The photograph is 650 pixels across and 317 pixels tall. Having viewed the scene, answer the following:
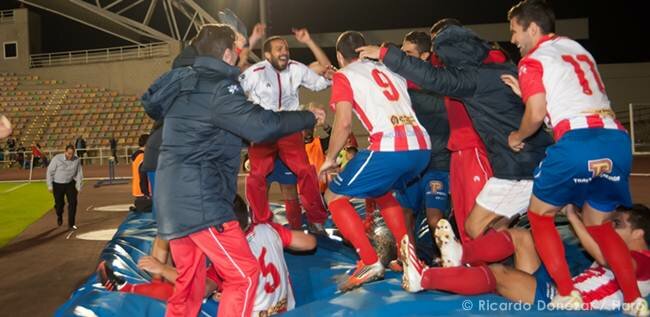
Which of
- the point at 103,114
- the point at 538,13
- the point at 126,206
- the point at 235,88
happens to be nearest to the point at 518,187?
the point at 538,13

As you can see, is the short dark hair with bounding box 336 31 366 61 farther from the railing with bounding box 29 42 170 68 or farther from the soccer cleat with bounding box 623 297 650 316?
the railing with bounding box 29 42 170 68

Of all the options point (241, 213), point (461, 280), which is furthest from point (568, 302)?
point (241, 213)

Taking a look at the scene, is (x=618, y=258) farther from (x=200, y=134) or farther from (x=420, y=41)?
(x=420, y=41)

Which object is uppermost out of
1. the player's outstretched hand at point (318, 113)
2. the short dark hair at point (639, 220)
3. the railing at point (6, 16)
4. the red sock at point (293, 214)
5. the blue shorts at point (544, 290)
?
the railing at point (6, 16)

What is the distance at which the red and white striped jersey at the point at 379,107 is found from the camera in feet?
15.2

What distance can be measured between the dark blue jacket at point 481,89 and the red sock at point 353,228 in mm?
1126

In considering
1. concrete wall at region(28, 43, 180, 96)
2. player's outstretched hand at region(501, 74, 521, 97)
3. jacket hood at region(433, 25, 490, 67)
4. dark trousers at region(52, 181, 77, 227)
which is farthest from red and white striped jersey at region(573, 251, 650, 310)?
concrete wall at region(28, 43, 180, 96)

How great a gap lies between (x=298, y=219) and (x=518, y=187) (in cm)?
289

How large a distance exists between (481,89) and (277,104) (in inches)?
Answer: 93.3

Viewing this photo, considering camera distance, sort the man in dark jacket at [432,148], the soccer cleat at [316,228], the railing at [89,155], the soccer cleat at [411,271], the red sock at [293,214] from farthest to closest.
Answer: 1. the railing at [89,155]
2. the red sock at [293,214]
3. the soccer cleat at [316,228]
4. the man in dark jacket at [432,148]
5. the soccer cleat at [411,271]

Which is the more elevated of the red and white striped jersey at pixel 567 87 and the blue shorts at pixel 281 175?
the red and white striped jersey at pixel 567 87

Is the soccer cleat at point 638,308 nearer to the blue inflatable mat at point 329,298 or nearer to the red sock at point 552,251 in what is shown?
the blue inflatable mat at point 329,298

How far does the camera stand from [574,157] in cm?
364

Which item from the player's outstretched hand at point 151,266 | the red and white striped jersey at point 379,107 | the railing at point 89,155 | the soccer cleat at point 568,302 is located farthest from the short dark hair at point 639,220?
the railing at point 89,155
